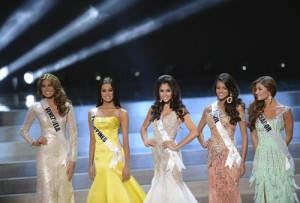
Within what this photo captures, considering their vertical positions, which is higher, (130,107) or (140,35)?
(140,35)

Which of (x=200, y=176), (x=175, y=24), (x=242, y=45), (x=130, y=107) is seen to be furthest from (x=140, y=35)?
(x=200, y=176)

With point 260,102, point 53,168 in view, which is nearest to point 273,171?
point 260,102

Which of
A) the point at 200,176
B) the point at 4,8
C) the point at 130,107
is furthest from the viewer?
the point at 4,8

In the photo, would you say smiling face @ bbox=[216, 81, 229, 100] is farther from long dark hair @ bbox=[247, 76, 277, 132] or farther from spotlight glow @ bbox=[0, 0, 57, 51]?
spotlight glow @ bbox=[0, 0, 57, 51]

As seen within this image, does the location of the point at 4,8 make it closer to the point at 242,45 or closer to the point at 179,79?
the point at 179,79

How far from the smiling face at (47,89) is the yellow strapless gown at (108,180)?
1.66ft

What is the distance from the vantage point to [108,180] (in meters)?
5.64

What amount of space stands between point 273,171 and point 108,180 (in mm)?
1497

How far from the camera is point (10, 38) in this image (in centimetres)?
1288

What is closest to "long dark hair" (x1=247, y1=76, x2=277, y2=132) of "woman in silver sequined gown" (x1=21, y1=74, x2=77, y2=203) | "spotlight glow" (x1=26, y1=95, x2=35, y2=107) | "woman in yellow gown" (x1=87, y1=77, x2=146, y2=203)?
"woman in yellow gown" (x1=87, y1=77, x2=146, y2=203)

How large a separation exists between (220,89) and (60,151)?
5.22ft

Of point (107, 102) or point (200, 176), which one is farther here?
point (200, 176)

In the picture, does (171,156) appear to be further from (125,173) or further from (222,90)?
(222,90)

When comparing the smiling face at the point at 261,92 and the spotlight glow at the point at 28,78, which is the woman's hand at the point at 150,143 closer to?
the smiling face at the point at 261,92
